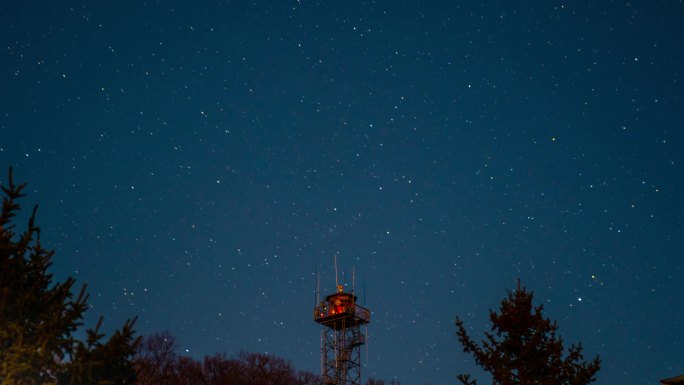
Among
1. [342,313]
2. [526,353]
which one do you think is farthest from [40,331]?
[342,313]

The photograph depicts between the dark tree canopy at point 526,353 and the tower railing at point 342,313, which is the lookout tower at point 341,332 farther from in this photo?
the dark tree canopy at point 526,353

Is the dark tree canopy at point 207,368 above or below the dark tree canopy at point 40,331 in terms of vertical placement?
above

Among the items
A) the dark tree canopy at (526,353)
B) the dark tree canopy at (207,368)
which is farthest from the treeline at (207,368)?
the dark tree canopy at (526,353)

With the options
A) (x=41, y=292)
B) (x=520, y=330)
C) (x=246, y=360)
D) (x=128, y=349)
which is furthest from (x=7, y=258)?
(x=246, y=360)

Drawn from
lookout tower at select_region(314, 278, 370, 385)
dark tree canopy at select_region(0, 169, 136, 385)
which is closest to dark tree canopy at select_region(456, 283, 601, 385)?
dark tree canopy at select_region(0, 169, 136, 385)

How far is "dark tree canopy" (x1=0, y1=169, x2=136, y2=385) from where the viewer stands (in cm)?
708

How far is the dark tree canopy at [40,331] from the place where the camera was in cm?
708

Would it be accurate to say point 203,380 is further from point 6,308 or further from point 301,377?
point 6,308

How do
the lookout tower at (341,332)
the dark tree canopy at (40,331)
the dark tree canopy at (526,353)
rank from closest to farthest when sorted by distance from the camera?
1. the dark tree canopy at (40,331)
2. the dark tree canopy at (526,353)
3. the lookout tower at (341,332)

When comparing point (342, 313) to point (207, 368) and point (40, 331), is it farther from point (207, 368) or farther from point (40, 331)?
point (40, 331)

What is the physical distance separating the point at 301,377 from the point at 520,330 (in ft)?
172

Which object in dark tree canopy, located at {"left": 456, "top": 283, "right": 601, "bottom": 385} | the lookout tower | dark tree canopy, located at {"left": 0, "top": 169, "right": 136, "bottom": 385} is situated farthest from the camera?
the lookout tower

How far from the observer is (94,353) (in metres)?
7.45

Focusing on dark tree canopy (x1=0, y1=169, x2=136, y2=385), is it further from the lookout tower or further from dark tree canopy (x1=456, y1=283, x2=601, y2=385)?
the lookout tower
